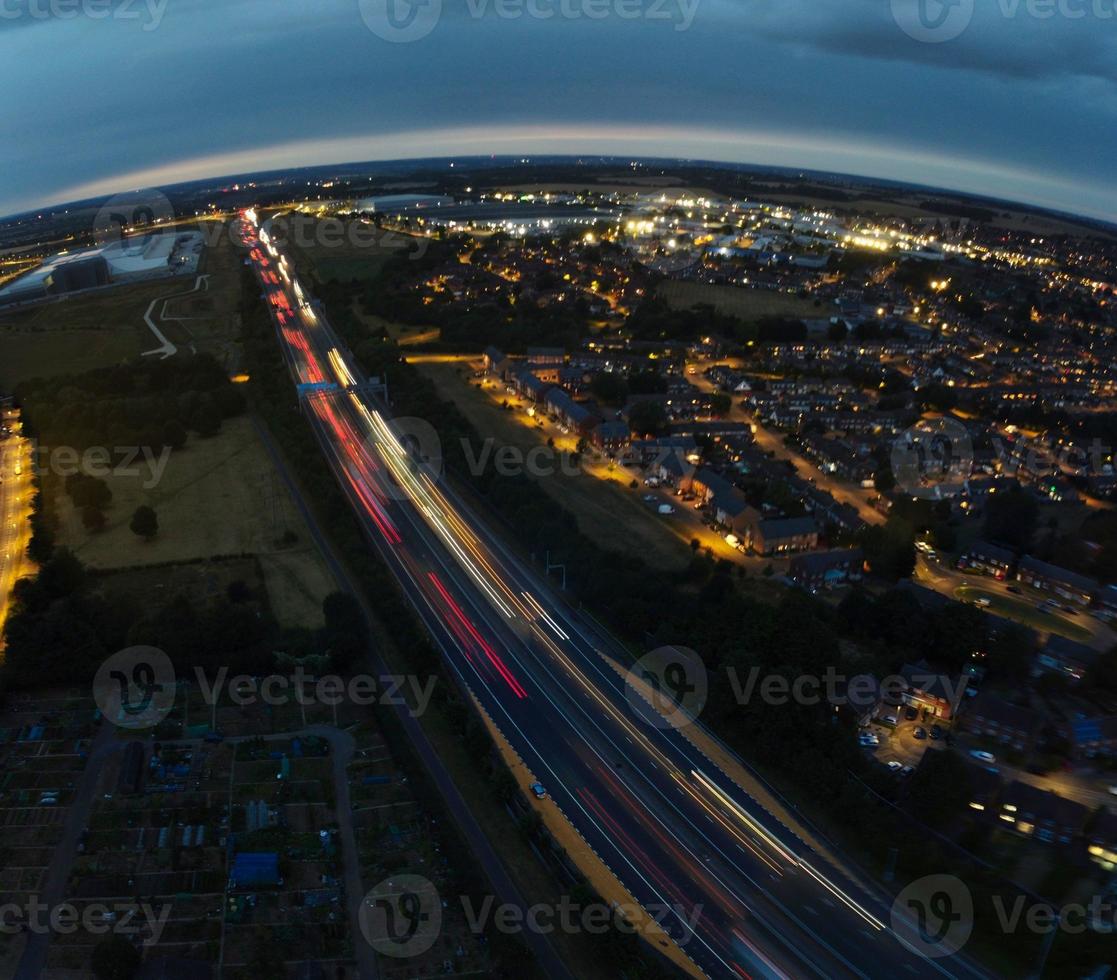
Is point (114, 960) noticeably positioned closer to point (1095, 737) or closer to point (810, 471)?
point (1095, 737)

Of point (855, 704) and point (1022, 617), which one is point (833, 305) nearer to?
point (1022, 617)

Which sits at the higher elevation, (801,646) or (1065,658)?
(1065,658)

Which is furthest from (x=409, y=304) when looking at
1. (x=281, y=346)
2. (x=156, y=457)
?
(x=156, y=457)

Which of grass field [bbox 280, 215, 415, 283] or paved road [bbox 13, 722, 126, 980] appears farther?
grass field [bbox 280, 215, 415, 283]

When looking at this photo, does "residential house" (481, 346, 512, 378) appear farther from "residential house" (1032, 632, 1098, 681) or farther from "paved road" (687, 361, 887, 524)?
"residential house" (1032, 632, 1098, 681)

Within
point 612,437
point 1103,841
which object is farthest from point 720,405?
point 1103,841

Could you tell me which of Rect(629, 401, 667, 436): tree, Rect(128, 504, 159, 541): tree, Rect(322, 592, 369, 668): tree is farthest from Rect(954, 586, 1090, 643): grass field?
Rect(128, 504, 159, 541): tree
